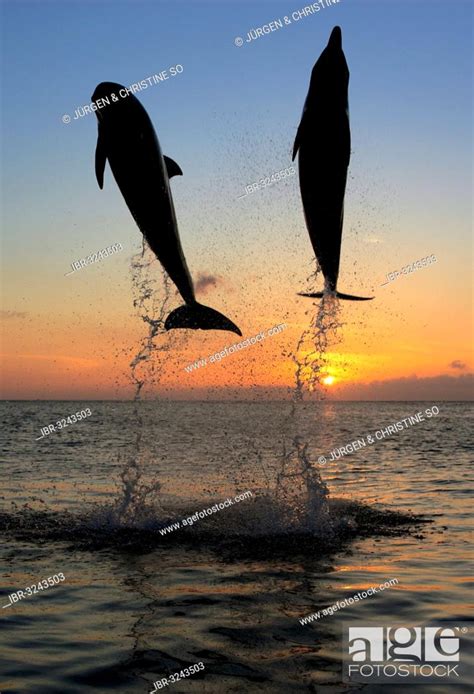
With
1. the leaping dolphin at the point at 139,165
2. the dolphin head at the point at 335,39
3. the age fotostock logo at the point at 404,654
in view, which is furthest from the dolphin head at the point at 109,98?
the age fotostock logo at the point at 404,654

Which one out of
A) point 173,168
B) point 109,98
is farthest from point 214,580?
point 109,98

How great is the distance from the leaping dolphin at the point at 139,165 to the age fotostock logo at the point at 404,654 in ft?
14.6

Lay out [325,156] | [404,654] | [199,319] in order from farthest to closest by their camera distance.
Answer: [199,319] → [404,654] → [325,156]

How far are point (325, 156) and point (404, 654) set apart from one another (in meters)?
5.04

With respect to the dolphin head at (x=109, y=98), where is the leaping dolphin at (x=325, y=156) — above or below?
below

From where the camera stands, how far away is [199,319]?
9.52 meters

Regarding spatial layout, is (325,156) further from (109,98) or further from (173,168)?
(173,168)

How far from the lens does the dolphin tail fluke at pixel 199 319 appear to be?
9.36 m

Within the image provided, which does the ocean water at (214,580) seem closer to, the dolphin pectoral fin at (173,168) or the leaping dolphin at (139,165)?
the leaping dolphin at (139,165)

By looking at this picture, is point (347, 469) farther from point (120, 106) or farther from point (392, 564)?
point (120, 106)

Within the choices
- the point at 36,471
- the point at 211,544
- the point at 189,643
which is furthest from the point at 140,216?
the point at 36,471

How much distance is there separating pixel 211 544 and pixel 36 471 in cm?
1328

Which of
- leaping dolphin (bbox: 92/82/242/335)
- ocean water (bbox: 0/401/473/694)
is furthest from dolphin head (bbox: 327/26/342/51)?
ocean water (bbox: 0/401/473/694)

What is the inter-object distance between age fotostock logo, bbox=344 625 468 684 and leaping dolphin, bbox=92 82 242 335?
4464 millimetres
